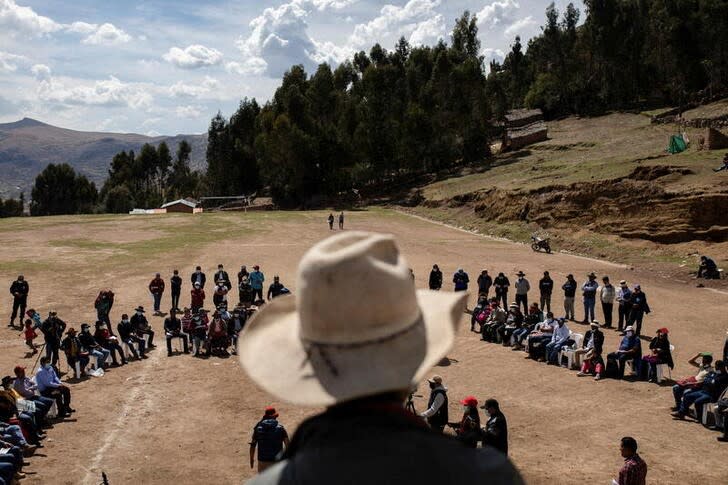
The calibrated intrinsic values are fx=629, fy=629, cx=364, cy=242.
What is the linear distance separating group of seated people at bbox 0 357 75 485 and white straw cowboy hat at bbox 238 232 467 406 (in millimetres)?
9696

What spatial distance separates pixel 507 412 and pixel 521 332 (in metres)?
5.84

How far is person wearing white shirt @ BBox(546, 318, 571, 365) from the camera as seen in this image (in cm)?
1705

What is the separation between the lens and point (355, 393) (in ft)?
5.93

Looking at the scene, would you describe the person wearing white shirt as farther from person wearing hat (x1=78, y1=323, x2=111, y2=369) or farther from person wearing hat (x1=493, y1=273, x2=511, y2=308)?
person wearing hat (x1=78, y1=323, x2=111, y2=369)

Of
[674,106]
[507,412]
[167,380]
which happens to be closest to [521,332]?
[507,412]

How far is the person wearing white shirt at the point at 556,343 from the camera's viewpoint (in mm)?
17047

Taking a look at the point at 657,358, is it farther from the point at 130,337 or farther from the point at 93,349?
the point at 93,349

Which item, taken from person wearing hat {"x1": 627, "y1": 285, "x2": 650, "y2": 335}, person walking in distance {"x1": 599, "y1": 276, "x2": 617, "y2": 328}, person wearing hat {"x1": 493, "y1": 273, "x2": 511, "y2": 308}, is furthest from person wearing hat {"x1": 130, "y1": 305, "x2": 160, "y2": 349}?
person wearing hat {"x1": 627, "y1": 285, "x2": 650, "y2": 335}

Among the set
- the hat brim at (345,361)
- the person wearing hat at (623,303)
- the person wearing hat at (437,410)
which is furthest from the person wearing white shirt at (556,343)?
the hat brim at (345,361)

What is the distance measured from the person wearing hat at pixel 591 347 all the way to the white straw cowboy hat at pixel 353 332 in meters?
15.1

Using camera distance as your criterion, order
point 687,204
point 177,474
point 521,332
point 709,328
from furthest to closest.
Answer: point 687,204 < point 709,328 < point 521,332 < point 177,474

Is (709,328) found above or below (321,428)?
below

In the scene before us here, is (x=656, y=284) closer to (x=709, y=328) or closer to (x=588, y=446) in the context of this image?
(x=709, y=328)

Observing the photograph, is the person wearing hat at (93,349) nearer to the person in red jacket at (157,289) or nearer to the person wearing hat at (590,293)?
the person in red jacket at (157,289)
